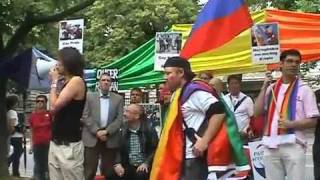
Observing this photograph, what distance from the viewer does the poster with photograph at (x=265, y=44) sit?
8.58 meters

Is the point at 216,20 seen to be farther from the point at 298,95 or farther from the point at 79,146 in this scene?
the point at 79,146

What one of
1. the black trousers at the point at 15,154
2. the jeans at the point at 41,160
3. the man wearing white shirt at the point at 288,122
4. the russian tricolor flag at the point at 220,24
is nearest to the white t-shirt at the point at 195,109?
the man wearing white shirt at the point at 288,122

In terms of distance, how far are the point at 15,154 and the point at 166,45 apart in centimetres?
630

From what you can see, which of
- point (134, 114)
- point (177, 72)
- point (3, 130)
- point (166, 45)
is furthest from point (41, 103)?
point (177, 72)

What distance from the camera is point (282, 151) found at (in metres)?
7.18

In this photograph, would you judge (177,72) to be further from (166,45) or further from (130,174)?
(166,45)

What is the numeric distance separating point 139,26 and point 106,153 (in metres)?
32.6

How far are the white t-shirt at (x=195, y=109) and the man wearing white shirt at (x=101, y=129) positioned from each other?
378cm

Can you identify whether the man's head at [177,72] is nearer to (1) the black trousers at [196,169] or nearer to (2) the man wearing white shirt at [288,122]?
(1) the black trousers at [196,169]

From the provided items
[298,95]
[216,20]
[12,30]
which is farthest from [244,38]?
[12,30]

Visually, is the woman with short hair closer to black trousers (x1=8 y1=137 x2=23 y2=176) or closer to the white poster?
the white poster

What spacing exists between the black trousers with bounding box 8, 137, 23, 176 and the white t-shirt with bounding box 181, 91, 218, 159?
Result: 10029mm

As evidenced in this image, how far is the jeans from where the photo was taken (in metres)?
13.2

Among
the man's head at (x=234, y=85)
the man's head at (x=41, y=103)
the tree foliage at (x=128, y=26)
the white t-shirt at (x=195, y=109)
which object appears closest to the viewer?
the white t-shirt at (x=195, y=109)
